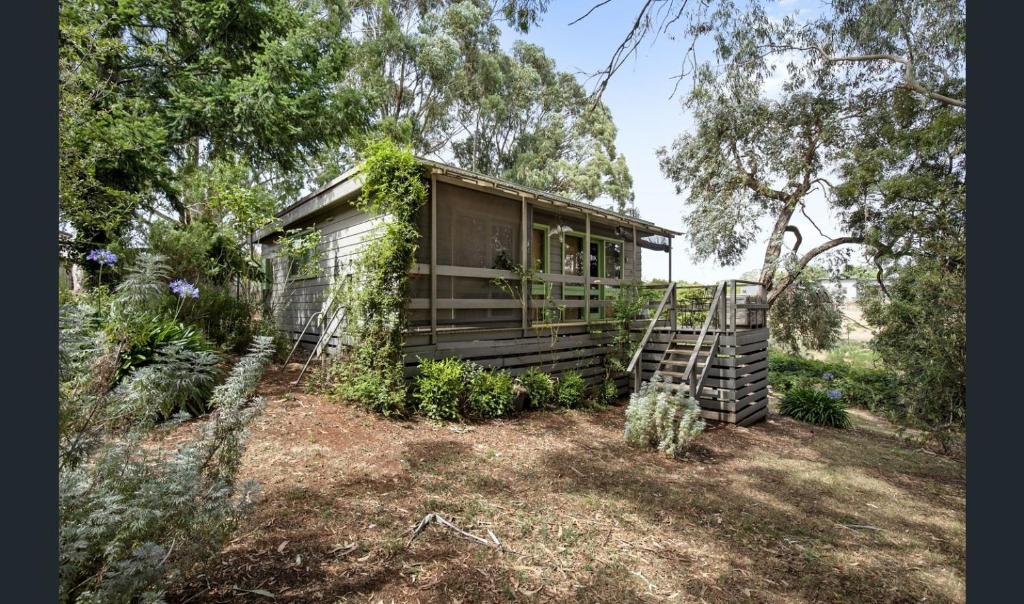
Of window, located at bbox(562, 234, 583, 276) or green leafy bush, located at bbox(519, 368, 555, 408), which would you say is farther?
window, located at bbox(562, 234, 583, 276)

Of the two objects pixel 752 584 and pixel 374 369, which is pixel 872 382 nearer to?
pixel 752 584

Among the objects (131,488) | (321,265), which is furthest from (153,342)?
(131,488)

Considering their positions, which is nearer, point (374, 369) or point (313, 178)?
point (374, 369)

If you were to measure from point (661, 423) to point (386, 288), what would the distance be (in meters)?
4.03

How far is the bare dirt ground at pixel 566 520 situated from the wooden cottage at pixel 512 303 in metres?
1.47

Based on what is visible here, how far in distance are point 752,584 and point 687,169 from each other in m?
15.5

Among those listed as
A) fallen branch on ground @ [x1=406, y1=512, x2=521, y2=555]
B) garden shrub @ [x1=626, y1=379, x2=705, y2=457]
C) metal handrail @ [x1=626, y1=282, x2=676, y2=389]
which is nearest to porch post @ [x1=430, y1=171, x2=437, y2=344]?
garden shrub @ [x1=626, y1=379, x2=705, y2=457]

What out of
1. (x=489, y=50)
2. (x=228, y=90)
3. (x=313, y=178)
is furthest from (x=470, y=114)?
(x=228, y=90)

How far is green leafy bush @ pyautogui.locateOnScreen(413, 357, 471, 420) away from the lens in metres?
5.97

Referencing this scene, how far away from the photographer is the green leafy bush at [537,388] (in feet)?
23.0

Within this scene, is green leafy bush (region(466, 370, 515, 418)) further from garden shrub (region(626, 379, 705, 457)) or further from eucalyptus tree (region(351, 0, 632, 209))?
eucalyptus tree (region(351, 0, 632, 209))

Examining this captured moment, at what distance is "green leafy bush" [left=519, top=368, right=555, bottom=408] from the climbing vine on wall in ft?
6.75

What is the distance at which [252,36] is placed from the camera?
396 inches

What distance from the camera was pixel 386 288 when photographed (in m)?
6.01
